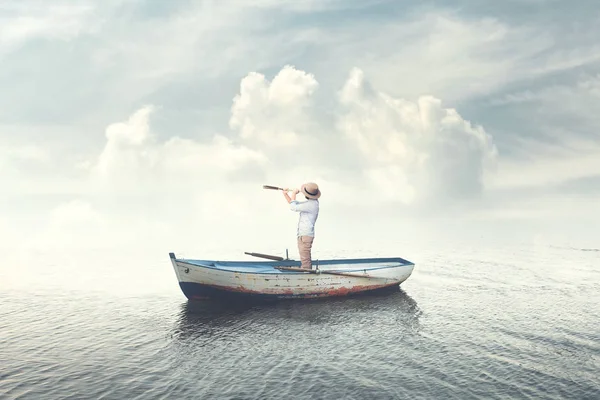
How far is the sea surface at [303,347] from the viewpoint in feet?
33.2

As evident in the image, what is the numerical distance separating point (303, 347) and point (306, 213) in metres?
8.15

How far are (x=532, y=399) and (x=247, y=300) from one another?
13497 mm

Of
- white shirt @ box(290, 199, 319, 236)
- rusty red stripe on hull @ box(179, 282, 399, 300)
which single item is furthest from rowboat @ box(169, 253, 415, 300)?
white shirt @ box(290, 199, 319, 236)

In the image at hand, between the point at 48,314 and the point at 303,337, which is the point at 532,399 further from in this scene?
the point at 48,314

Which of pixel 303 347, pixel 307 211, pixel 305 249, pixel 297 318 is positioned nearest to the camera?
pixel 303 347

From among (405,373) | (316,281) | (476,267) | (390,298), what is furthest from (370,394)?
(476,267)

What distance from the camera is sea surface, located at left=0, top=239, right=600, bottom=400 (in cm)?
1013

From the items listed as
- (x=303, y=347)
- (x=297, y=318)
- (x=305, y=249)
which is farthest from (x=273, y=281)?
(x=303, y=347)

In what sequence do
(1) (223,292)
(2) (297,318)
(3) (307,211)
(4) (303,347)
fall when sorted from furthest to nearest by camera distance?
(3) (307,211) → (1) (223,292) → (2) (297,318) → (4) (303,347)

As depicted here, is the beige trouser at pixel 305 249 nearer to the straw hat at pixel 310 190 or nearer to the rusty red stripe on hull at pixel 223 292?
the rusty red stripe on hull at pixel 223 292

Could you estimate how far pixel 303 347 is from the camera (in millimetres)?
13383

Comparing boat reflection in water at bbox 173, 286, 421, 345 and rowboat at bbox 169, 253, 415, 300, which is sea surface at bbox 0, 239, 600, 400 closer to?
boat reflection in water at bbox 173, 286, 421, 345

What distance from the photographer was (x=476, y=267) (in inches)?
1608

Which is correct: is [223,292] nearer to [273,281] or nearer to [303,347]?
[273,281]
